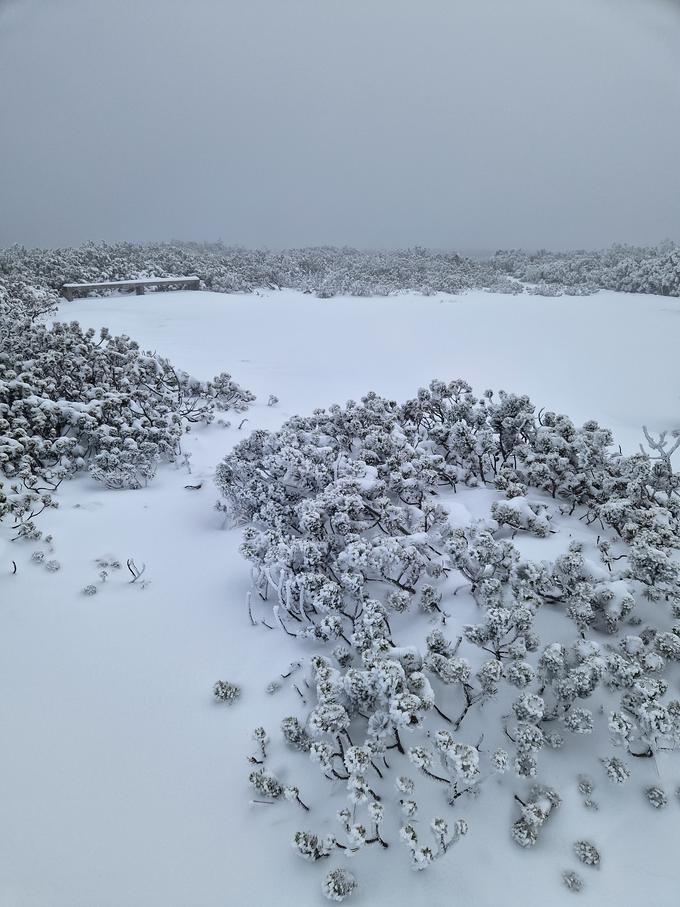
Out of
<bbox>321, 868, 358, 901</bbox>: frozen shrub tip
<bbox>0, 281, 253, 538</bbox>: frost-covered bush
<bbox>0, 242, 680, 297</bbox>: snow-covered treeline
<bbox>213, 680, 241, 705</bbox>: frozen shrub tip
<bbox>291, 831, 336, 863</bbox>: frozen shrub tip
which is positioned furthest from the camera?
<bbox>0, 242, 680, 297</bbox>: snow-covered treeline

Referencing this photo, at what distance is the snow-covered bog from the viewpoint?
2.62 meters

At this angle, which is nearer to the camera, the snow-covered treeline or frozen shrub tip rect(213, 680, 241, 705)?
frozen shrub tip rect(213, 680, 241, 705)

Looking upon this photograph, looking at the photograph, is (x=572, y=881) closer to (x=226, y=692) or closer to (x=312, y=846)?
(x=312, y=846)

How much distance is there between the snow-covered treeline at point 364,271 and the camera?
1780 centimetres

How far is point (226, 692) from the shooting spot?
3.26m

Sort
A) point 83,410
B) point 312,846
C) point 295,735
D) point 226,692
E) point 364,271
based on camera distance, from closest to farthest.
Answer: point 312,846, point 295,735, point 226,692, point 83,410, point 364,271

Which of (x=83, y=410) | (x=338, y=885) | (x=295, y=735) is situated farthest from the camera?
(x=83, y=410)

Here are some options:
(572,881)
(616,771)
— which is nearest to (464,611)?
(616,771)

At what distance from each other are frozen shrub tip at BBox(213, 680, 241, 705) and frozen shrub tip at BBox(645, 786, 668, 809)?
2.57 meters

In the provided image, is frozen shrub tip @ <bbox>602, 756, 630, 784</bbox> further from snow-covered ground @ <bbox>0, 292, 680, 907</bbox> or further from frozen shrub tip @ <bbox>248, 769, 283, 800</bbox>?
frozen shrub tip @ <bbox>248, 769, 283, 800</bbox>

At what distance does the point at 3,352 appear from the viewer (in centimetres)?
801

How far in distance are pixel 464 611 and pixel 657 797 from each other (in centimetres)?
149

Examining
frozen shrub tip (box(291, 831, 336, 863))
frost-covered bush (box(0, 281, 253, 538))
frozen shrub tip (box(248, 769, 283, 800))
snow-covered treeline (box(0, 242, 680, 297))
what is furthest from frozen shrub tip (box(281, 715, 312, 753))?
snow-covered treeline (box(0, 242, 680, 297))

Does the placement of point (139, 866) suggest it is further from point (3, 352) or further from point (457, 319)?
point (457, 319)
